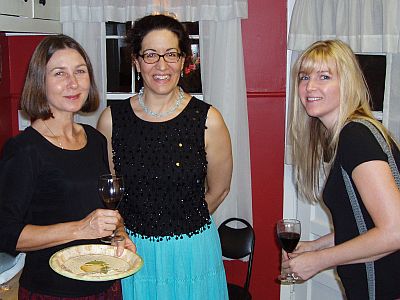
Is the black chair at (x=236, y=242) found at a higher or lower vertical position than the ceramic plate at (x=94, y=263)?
lower

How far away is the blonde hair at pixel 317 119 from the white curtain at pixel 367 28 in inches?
29.2

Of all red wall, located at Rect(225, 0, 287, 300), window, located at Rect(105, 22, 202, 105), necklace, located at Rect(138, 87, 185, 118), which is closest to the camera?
necklace, located at Rect(138, 87, 185, 118)

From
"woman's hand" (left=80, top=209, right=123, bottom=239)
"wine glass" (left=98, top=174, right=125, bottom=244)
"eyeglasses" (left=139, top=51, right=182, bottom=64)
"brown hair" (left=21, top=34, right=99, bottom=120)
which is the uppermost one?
"eyeglasses" (left=139, top=51, right=182, bottom=64)

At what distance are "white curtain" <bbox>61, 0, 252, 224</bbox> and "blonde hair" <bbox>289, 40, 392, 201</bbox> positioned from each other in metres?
1.07

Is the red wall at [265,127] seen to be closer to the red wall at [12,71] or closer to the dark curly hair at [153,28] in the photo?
the dark curly hair at [153,28]

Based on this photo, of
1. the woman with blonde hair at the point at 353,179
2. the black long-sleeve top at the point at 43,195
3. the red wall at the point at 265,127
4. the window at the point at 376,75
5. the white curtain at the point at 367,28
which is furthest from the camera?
the red wall at the point at 265,127

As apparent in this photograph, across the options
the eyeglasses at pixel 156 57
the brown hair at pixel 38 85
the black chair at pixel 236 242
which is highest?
the eyeglasses at pixel 156 57

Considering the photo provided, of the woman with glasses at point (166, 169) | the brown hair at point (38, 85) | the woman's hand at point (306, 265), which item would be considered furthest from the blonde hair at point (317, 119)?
the brown hair at point (38, 85)

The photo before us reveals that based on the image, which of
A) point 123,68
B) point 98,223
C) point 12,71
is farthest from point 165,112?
point 12,71

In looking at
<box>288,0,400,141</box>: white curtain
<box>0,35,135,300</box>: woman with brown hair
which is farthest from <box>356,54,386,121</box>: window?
<box>0,35,135,300</box>: woman with brown hair

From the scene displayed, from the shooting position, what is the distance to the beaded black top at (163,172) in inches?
83.3

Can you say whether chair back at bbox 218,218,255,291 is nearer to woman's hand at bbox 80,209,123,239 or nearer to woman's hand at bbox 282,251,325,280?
woman's hand at bbox 282,251,325,280

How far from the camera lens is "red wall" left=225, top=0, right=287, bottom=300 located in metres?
3.08

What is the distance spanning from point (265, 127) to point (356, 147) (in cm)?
167
